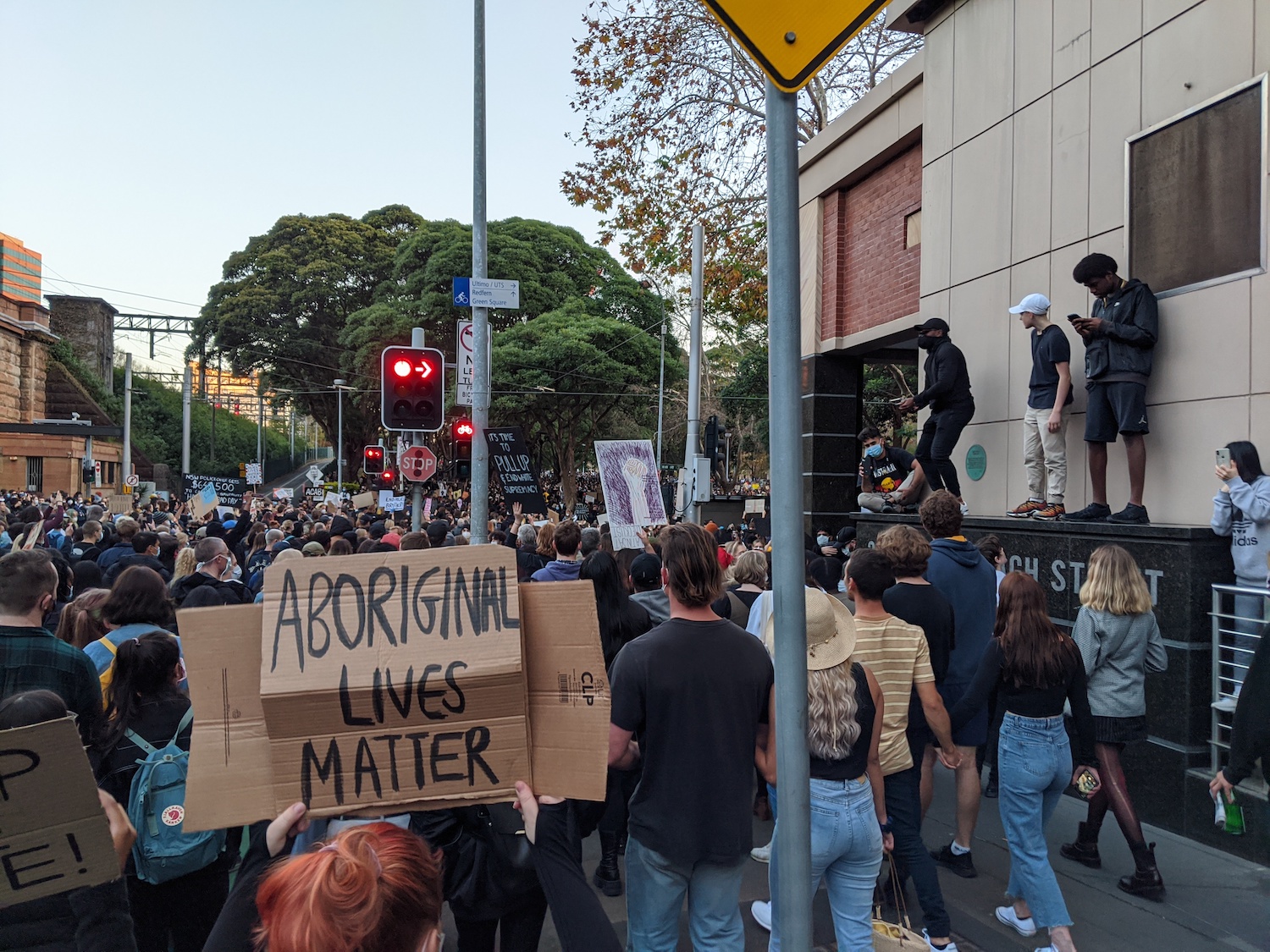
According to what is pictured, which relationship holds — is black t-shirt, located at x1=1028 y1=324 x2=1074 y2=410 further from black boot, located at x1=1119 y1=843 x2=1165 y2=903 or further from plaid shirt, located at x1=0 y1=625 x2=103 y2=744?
plaid shirt, located at x1=0 y1=625 x2=103 y2=744

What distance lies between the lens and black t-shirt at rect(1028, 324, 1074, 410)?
7871 mm

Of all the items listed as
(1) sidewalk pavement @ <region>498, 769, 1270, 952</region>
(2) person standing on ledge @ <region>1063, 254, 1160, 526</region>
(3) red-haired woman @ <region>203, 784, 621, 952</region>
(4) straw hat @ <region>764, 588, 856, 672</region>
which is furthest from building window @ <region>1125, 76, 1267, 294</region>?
(3) red-haired woman @ <region>203, 784, 621, 952</region>

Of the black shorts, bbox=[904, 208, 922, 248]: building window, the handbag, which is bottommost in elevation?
the handbag

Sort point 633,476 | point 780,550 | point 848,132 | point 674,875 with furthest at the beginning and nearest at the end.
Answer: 1. point 848,132
2. point 633,476
3. point 674,875
4. point 780,550

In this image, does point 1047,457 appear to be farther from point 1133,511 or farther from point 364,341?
point 364,341

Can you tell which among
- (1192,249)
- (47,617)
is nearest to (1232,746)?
(1192,249)

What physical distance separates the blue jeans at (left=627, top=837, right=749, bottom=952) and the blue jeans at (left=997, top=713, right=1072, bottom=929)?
166 centimetres

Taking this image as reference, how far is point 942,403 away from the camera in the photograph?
366 inches

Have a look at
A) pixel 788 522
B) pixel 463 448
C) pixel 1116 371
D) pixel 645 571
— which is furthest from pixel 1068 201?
pixel 463 448

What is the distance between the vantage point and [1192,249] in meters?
6.81

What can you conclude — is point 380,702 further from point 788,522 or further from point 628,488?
point 628,488

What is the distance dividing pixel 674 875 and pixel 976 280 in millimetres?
8074

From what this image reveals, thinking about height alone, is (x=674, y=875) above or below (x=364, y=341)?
below

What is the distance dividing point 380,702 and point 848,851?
2.09 m
